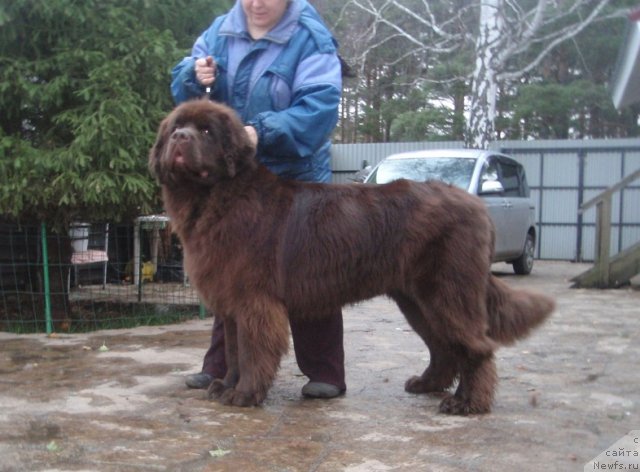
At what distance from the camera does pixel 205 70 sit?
4281mm

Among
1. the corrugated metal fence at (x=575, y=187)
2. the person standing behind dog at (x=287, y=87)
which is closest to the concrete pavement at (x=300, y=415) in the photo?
the person standing behind dog at (x=287, y=87)

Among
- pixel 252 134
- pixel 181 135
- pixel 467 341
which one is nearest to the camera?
pixel 181 135

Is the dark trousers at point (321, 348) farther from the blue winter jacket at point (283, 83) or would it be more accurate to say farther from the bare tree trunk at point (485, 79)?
the bare tree trunk at point (485, 79)

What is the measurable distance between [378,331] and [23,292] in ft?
11.6

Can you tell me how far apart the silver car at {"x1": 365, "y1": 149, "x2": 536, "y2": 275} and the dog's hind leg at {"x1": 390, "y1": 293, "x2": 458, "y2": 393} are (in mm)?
5832

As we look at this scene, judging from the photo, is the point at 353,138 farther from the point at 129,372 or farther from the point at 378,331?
the point at 129,372

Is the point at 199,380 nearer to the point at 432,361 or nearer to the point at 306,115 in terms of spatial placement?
the point at 432,361

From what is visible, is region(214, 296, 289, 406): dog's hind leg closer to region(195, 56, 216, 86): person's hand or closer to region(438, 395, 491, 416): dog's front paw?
region(438, 395, 491, 416): dog's front paw

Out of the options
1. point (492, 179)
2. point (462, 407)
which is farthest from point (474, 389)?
point (492, 179)

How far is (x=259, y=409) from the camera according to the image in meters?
4.01

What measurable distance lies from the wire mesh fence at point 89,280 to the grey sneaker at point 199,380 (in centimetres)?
267

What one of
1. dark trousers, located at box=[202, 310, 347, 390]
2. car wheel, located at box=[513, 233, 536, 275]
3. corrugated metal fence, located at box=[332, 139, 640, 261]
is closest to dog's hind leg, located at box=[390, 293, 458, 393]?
dark trousers, located at box=[202, 310, 347, 390]

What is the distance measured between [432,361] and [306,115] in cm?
158

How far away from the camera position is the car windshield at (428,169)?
35.5 feet
